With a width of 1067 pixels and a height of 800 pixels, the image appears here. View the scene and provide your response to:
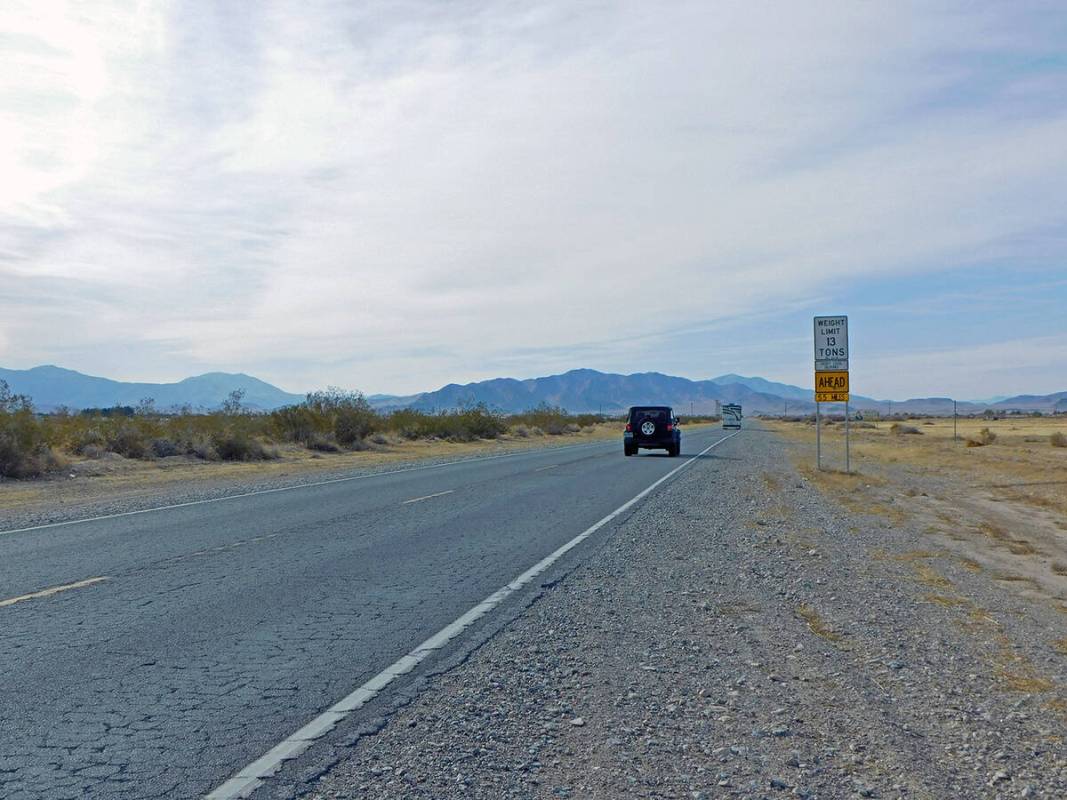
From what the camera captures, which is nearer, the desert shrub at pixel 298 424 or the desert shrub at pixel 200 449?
the desert shrub at pixel 200 449

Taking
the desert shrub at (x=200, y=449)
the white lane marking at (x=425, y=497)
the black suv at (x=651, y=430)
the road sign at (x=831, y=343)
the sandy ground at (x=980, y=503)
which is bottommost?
the sandy ground at (x=980, y=503)

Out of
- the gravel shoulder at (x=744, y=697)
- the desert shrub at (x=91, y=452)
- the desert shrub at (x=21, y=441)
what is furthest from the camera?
the desert shrub at (x=91, y=452)

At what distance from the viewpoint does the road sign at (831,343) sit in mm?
25297

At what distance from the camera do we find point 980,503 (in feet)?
74.5

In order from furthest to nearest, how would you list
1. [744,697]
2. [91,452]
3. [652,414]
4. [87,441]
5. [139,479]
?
1. [652,414]
2. [87,441]
3. [91,452]
4. [139,479]
5. [744,697]

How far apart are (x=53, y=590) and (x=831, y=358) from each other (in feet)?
67.5

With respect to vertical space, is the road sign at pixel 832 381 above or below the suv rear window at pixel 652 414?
above

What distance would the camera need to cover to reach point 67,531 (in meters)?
14.8

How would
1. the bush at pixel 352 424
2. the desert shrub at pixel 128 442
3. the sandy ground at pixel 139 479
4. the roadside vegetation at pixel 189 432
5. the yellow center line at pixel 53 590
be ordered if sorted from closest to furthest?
1. the yellow center line at pixel 53 590
2. the sandy ground at pixel 139 479
3. the roadside vegetation at pixel 189 432
4. the desert shrub at pixel 128 442
5. the bush at pixel 352 424

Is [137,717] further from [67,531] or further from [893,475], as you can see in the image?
[893,475]

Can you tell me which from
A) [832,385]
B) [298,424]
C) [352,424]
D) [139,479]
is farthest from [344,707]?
[352,424]

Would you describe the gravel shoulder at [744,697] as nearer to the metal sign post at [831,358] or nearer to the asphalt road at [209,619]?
the asphalt road at [209,619]

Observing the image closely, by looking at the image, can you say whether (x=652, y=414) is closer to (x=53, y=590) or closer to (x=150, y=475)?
(x=150, y=475)

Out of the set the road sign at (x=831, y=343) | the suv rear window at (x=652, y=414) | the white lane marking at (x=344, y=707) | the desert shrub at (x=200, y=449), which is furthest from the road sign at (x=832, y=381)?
the desert shrub at (x=200, y=449)
